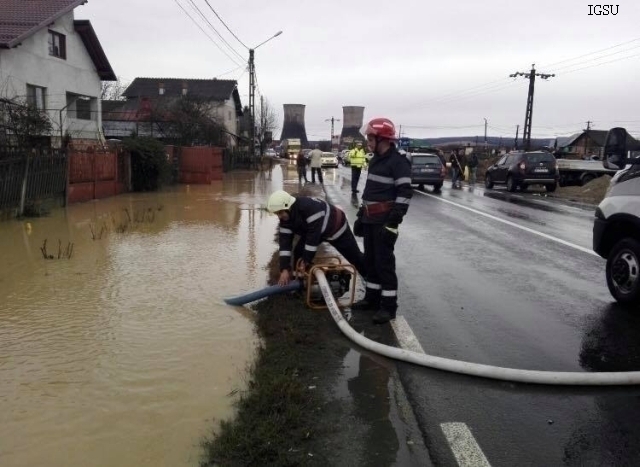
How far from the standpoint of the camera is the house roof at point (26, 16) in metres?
21.5

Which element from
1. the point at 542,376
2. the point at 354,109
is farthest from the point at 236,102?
the point at 542,376

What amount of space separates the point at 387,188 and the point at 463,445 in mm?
2714

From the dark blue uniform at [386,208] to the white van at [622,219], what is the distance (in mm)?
2278

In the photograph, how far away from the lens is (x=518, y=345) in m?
4.52

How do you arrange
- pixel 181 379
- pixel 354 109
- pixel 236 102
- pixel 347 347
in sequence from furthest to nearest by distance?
pixel 354 109, pixel 236 102, pixel 347 347, pixel 181 379

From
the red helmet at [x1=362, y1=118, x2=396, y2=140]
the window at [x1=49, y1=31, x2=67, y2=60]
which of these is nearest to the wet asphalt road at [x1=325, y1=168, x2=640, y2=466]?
the red helmet at [x1=362, y1=118, x2=396, y2=140]

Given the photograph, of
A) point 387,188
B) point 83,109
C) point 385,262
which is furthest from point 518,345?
point 83,109

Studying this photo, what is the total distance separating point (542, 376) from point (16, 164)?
11.0 meters

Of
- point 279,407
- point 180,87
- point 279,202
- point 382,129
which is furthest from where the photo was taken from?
point 180,87

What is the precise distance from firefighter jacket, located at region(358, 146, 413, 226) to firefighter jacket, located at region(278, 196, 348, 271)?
17.4 inches

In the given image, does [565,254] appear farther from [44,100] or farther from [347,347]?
[44,100]

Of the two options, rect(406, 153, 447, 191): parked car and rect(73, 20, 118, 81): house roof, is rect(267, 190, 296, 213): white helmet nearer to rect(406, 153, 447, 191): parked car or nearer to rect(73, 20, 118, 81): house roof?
rect(406, 153, 447, 191): parked car

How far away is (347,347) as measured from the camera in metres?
4.50

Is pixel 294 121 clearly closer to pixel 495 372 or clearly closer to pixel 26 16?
pixel 26 16
